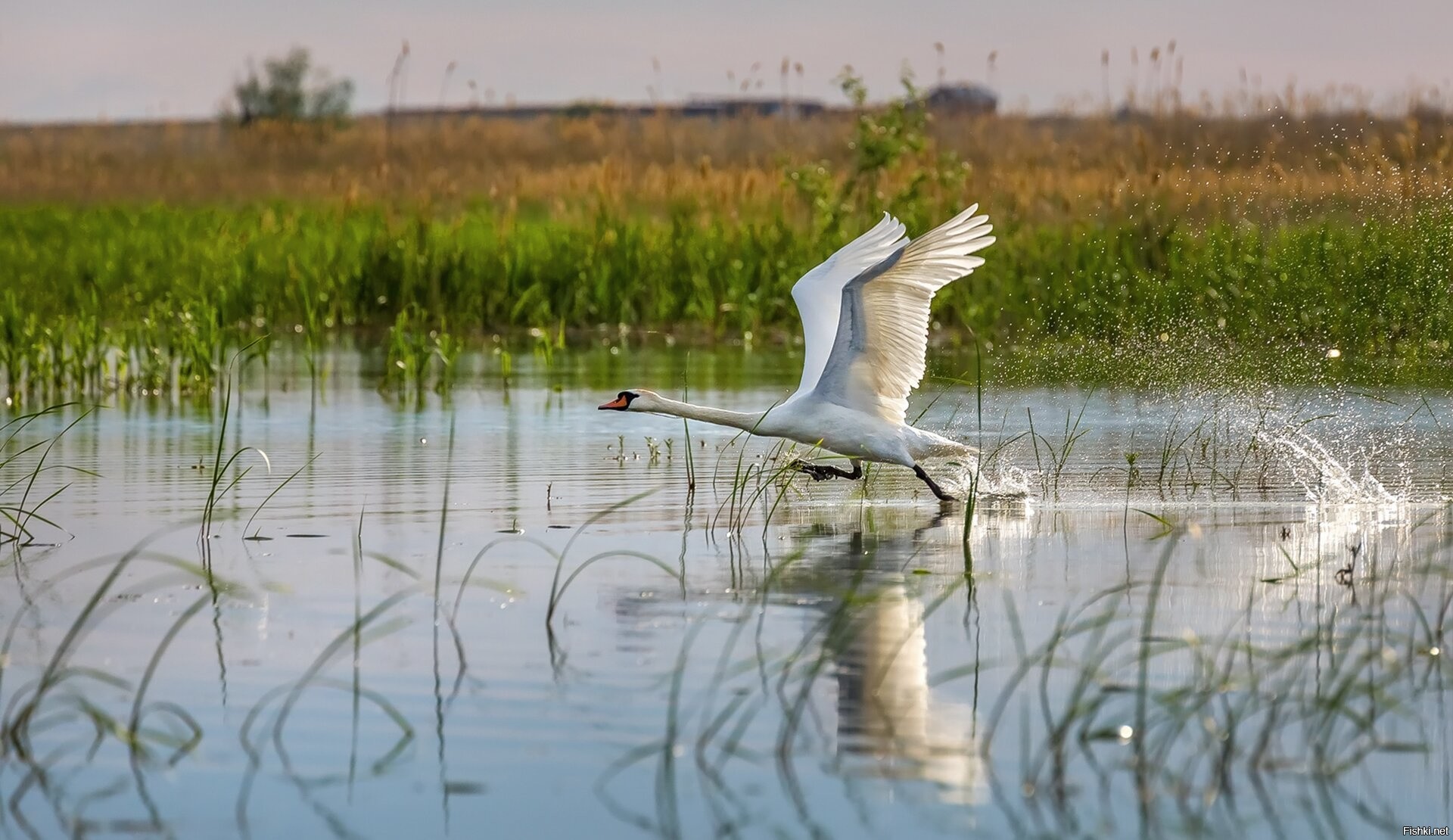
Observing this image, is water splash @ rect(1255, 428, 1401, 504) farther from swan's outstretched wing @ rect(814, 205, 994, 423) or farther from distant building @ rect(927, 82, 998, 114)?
distant building @ rect(927, 82, 998, 114)

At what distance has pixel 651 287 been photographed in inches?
859

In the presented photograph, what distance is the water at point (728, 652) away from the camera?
511 centimetres

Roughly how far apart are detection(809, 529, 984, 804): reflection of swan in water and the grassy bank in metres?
9.74

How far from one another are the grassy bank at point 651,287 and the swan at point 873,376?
6.36m

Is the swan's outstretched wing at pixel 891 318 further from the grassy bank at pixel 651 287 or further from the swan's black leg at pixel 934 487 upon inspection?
the grassy bank at pixel 651 287

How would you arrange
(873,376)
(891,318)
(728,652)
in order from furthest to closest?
1. (873,376)
2. (891,318)
3. (728,652)

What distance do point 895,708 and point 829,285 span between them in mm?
5897

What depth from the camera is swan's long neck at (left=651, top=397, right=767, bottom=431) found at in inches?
404

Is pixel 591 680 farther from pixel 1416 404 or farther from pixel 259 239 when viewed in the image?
pixel 259 239

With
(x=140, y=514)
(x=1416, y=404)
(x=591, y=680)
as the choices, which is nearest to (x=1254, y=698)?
(x=591, y=680)

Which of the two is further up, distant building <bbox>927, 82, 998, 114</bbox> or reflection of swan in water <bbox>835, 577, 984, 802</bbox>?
distant building <bbox>927, 82, 998, 114</bbox>

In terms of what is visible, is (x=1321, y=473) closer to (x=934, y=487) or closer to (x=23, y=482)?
(x=934, y=487)

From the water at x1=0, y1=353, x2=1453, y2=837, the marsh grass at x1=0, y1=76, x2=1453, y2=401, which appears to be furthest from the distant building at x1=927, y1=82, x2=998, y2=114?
the water at x1=0, y1=353, x2=1453, y2=837

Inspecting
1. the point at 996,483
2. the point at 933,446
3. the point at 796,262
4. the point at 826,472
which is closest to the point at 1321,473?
the point at 996,483
